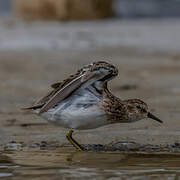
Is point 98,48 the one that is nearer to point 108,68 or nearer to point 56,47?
point 56,47

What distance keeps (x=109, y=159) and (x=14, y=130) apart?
1724mm

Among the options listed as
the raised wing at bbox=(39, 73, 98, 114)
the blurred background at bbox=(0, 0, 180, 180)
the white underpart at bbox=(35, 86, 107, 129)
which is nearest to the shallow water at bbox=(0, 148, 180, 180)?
the blurred background at bbox=(0, 0, 180, 180)

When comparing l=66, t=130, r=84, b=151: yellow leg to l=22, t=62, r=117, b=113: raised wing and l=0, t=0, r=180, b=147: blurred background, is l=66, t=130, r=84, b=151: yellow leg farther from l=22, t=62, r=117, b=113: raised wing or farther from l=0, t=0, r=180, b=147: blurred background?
l=22, t=62, r=117, b=113: raised wing

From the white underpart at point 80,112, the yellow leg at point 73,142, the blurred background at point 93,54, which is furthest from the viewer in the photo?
the blurred background at point 93,54

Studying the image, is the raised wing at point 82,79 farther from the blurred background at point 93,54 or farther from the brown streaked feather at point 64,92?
the blurred background at point 93,54

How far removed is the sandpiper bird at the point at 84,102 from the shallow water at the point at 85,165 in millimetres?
330

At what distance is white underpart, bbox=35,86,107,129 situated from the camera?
6797 mm

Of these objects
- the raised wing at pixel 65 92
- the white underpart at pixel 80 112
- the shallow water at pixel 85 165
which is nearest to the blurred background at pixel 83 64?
the shallow water at pixel 85 165

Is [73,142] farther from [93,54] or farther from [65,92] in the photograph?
[93,54]

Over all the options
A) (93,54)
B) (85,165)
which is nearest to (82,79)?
(85,165)

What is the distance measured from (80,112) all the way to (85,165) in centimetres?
69

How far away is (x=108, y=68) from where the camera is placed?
6770mm

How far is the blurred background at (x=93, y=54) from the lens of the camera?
7992 millimetres

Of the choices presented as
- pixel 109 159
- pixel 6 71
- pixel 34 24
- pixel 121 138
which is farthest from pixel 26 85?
pixel 34 24
